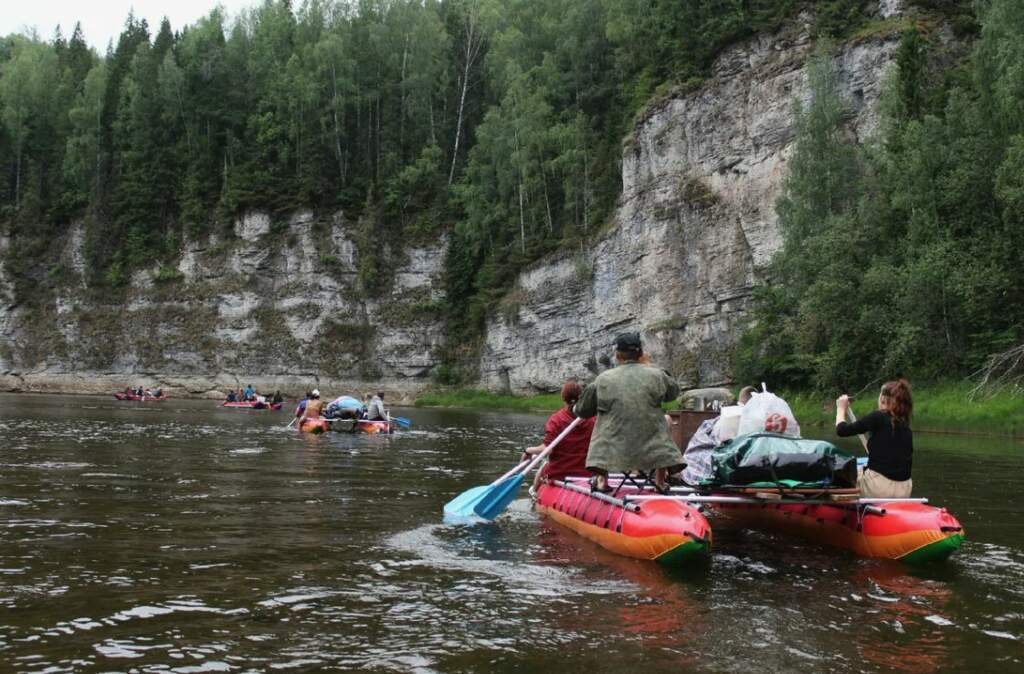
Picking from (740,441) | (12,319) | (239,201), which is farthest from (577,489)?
(12,319)

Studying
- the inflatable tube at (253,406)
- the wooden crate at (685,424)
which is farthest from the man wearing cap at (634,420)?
the inflatable tube at (253,406)

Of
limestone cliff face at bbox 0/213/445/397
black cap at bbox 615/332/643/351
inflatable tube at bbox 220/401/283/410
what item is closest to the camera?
black cap at bbox 615/332/643/351

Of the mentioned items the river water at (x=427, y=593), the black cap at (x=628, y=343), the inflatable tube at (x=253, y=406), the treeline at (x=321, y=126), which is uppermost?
the treeline at (x=321, y=126)

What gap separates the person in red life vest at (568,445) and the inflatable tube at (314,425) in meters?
15.2

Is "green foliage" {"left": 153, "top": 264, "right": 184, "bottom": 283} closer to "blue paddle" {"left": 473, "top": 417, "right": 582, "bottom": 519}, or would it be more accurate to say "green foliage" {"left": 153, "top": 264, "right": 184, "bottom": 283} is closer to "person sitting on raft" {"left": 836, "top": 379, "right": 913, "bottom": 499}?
"blue paddle" {"left": 473, "top": 417, "right": 582, "bottom": 519}

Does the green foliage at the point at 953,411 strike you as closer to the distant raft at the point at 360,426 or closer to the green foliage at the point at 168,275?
the distant raft at the point at 360,426

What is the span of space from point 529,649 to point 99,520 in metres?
6.29

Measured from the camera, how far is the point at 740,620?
598 cm

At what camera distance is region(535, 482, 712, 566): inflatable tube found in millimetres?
7543

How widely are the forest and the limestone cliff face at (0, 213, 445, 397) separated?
5.42 feet

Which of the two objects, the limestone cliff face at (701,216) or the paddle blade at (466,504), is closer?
the paddle blade at (466,504)

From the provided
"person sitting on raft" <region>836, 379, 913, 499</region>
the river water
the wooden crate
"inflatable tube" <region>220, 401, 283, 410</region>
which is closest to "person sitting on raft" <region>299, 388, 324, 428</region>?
the river water

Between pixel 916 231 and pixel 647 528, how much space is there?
27.7 m

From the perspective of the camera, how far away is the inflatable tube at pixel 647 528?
7.54 metres
